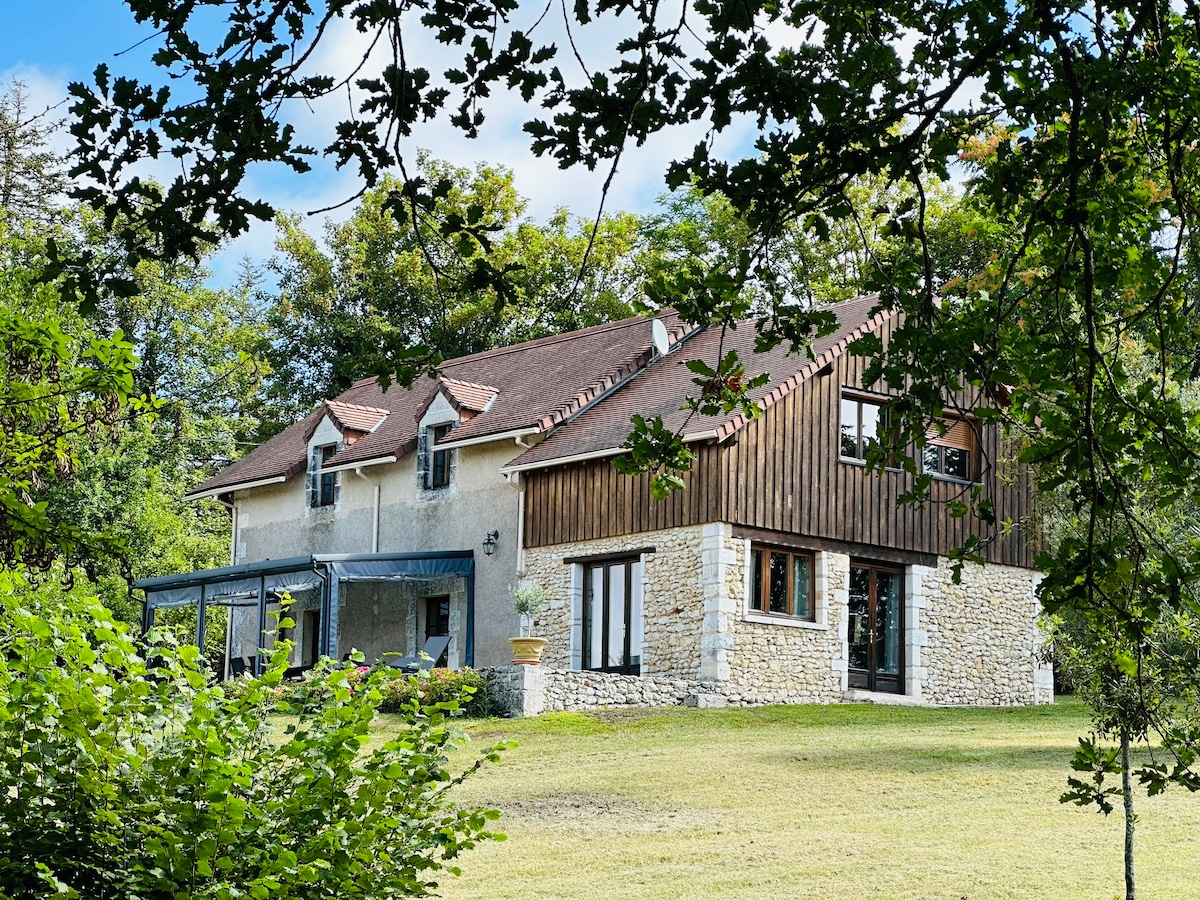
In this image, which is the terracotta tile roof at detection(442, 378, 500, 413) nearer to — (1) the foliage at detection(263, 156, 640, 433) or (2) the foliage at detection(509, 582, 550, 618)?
(2) the foliage at detection(509, 582, 550, 618)

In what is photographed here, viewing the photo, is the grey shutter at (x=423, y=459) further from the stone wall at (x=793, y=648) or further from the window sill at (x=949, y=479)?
the window sill at (x=949, y=479)

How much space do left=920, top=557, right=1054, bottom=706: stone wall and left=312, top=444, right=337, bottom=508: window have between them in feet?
38.7

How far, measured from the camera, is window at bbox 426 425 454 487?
2658 centimetres

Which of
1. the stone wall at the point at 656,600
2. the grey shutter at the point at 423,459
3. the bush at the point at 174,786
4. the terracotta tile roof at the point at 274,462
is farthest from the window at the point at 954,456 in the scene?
the bush at the point at 174,786

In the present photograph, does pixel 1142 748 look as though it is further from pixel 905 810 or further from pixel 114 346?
pixel 114 346

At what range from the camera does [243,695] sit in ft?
18.9

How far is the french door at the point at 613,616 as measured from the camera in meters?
23.0

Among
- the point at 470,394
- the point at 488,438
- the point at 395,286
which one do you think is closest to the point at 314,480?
the point at 470,394

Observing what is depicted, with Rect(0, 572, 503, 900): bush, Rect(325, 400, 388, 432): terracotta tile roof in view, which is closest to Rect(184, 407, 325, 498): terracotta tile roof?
Rect(325, 400, 388, 432): terracotta tile roof

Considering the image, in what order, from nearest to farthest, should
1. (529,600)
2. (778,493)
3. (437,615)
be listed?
(778,493)
(529,600)
(437,615)

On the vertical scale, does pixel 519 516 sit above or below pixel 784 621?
above

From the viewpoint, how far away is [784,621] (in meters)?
22.3

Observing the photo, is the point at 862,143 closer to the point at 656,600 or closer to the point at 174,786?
the point at 174,786

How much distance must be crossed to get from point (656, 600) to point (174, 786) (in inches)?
689
